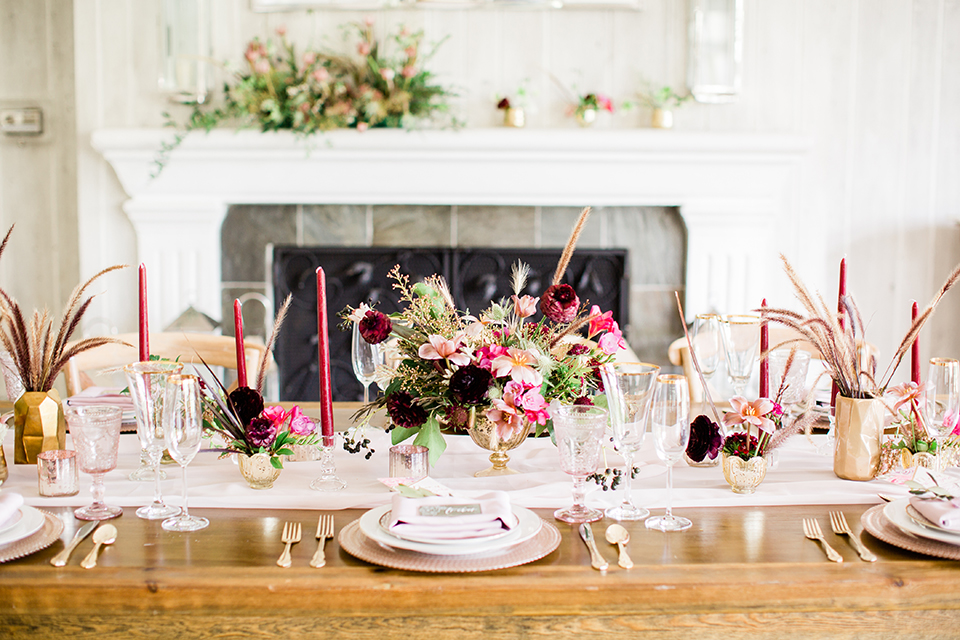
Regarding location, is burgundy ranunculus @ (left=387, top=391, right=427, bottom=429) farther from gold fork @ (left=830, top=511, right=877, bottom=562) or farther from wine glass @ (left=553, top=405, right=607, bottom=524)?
gold fork @ (left=830, top=511, right=877, bottom=562)

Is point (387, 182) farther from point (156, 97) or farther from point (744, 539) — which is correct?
point (744, 539)

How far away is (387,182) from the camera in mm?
2969

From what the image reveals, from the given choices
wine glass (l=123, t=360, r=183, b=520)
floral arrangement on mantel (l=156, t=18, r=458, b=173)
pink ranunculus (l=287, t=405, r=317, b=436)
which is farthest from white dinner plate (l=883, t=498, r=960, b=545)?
floral arrangement on mantel (l=156, t=18, r=458, b=173)

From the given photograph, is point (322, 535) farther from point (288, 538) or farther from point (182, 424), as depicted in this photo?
point (182, 424)

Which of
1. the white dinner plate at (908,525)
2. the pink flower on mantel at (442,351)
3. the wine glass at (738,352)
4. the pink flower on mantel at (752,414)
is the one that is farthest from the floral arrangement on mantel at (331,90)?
the white dinner plate at (908,525)

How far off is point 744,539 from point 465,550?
1.12ft

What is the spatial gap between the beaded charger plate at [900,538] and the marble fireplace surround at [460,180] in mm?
2034

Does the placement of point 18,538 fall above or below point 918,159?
below

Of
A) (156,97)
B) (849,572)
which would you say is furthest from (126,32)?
(849,572)

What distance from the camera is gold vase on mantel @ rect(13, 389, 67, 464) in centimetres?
128

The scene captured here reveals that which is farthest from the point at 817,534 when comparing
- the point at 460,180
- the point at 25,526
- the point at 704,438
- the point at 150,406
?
the point at 460,180

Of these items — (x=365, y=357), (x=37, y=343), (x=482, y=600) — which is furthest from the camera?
(x=365, y=357)

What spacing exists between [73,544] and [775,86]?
278 cm

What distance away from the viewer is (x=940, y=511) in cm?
98
